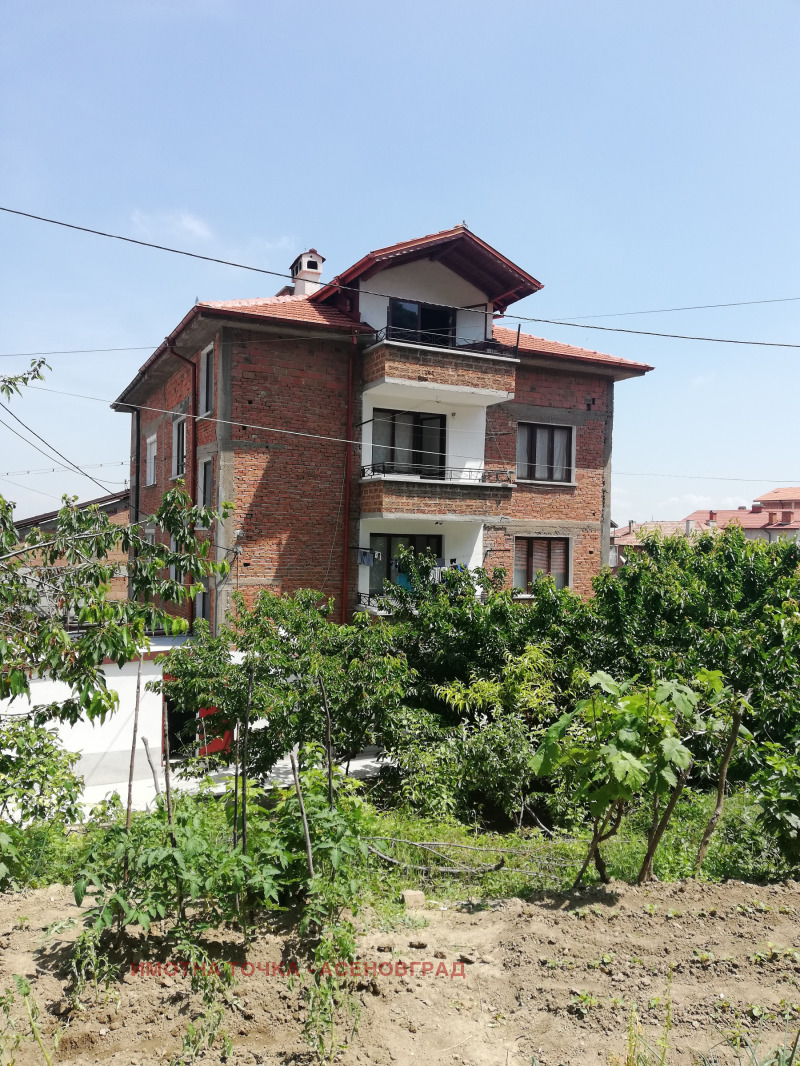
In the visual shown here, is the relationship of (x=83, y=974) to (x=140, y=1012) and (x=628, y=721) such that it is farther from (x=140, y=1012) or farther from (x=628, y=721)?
(x=628, y=721)

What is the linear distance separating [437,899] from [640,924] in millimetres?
1604

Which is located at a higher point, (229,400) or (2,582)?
(229,400)

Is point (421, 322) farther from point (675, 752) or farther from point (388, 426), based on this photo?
point (675, 752)

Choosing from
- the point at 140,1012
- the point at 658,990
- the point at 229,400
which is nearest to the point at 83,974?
the point at 140,1012

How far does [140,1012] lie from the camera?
147 inches

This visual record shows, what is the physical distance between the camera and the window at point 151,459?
75.7 feet

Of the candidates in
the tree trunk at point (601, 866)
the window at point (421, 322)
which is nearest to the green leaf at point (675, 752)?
the tree trunk at point (601, 866)

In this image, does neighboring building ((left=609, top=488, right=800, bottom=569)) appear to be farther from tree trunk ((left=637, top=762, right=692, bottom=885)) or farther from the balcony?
tree trunk ((left=637, top=762, right=692, bottom=885))

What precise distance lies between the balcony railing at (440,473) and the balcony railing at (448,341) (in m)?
2.89

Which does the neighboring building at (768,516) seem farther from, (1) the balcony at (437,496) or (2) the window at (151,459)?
(2) the window at (151,459)

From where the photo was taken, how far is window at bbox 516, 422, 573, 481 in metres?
19.0

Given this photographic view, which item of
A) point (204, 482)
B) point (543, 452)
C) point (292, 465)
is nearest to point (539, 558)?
point (543, 452)

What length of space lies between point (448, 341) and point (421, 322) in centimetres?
83

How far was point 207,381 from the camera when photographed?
16.5m
